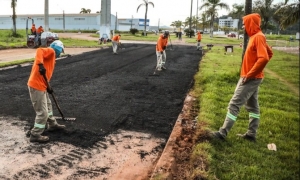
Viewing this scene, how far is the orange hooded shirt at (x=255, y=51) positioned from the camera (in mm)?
4184

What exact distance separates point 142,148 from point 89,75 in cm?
700

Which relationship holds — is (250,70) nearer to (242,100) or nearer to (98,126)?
(242,100)

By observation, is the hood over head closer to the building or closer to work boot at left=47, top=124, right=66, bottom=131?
work boot at left=47, top=124, right=66, bottom=131

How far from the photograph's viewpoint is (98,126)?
5324 millimetres

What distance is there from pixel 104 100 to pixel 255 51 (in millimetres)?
4025

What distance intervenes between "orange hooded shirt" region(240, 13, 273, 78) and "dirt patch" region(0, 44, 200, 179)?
1785mm

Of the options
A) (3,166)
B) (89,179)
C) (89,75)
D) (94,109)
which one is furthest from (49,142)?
(89,75)

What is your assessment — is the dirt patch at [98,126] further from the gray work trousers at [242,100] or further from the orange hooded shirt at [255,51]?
the orange hooded shirt at [255,51]

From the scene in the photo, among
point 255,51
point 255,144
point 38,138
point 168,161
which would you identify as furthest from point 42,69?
point 255,144

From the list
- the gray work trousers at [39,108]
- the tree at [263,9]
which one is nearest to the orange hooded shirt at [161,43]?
the gray work trousers at [39,108]

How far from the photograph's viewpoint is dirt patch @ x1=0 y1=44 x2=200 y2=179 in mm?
3758

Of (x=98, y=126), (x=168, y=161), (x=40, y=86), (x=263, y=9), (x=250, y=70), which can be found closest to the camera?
(x=168, y=161)

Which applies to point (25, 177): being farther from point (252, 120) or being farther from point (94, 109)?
point (252, 120)

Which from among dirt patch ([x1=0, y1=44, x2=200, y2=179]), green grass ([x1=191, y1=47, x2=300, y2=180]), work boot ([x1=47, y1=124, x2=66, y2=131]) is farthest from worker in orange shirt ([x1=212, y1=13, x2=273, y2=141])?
work boot ([x1=47, y1=124, x2=66, y2=131])
